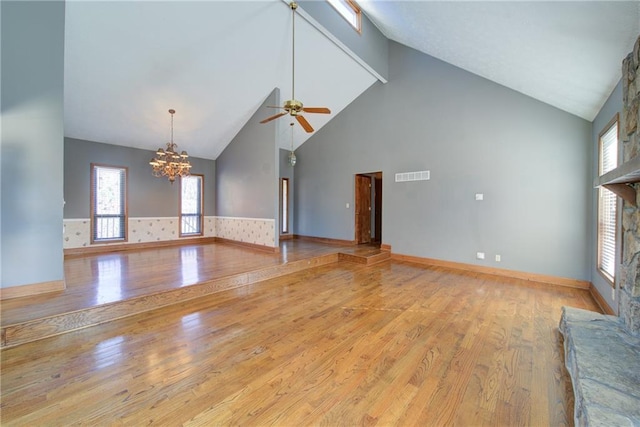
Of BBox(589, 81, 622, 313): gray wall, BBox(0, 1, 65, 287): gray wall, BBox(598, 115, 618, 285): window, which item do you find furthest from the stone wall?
BBox(0, 1, 65, 287): gray wall

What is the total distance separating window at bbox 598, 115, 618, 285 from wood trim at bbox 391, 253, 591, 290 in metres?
0.76

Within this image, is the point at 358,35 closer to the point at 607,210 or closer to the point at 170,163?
the point at 170,163

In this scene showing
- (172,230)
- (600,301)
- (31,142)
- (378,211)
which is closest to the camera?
(31,142)

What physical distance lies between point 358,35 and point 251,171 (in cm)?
394

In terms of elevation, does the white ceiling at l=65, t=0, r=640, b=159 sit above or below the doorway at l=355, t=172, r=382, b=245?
above

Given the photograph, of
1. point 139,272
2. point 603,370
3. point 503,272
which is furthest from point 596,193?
point 139,272

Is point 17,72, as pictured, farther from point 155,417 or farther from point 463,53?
point 463,53

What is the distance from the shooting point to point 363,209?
7617mm

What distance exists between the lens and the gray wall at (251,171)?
20.1 feet

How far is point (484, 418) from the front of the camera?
1.63m

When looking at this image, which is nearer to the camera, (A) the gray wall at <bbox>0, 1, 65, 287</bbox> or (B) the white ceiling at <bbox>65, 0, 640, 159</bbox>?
(B) the white ceiling at <bbox>65, 0, 640, 159</bbox>

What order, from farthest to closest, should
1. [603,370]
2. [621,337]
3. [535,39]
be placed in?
[535,39], [621,337], [603,370]

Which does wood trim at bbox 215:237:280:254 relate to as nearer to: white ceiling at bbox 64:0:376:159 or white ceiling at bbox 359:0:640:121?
white ceiling at bbox 64:0:376:159

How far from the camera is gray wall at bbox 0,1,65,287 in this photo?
3000mm
